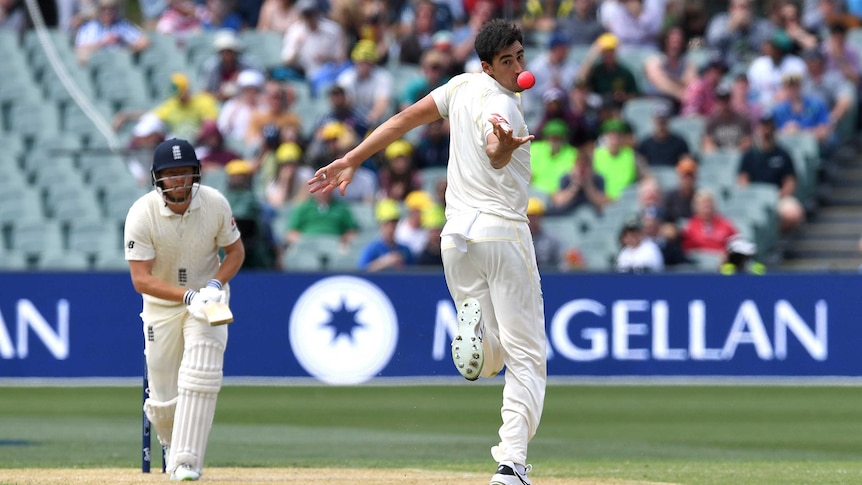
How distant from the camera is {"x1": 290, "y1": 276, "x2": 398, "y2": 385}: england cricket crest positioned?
53.2 ft

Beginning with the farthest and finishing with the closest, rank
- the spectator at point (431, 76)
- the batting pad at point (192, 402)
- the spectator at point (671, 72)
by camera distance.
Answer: the spectator at point (671, 72) → the spectator at point (431, 76) → the batting pad at point (192, 402)

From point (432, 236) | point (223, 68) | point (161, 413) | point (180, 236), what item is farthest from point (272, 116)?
point (161, 413)

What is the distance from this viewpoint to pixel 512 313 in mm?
7719

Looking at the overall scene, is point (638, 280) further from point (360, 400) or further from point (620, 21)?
point (620, 21)

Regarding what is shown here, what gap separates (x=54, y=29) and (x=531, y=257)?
16.1 m

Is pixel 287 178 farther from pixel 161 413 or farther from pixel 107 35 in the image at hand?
pixel 161 413

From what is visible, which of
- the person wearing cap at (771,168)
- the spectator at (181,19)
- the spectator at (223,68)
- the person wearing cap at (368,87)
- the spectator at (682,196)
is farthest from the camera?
the spectator at (181,19)

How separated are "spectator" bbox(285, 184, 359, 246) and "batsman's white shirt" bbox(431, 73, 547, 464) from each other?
1001 centimetres

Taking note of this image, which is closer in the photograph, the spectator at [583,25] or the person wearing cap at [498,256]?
the person wearing cap at [498,256]

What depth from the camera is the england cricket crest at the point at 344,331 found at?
16219 millimetres

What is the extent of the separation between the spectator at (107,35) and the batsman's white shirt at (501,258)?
1462 cm

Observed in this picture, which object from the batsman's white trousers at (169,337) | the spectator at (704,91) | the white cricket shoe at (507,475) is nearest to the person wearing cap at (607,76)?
the spectator at (704,91)

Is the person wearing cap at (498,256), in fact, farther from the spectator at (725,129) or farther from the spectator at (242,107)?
the spectator at (242,107)

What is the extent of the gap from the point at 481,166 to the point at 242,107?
40.4 ft
